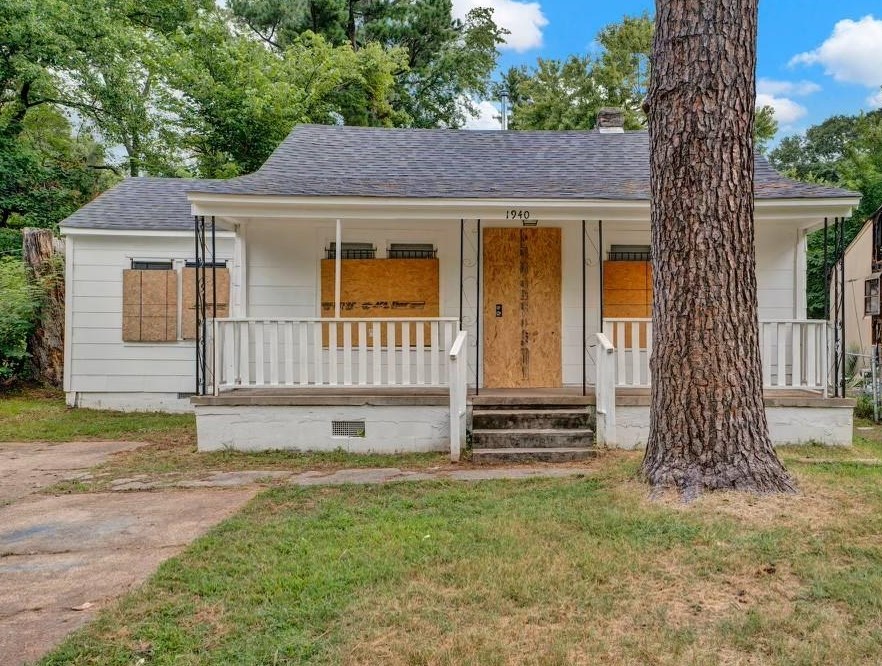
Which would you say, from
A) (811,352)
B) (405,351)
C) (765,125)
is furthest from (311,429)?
(765,125)

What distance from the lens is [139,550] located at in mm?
3287

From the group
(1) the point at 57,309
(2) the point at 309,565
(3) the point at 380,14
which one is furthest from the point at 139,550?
(3) the point at 380,14

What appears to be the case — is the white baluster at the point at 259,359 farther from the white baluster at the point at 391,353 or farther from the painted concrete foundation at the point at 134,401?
the painted concrete foundation at the point at 134,401

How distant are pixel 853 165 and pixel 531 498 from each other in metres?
22.7

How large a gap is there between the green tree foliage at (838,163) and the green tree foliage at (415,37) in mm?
12352

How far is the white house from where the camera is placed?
5902 millimetres

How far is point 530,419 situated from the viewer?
19.0ft

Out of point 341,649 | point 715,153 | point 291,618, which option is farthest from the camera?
point 715,153

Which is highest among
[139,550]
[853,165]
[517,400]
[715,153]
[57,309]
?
[853,165]

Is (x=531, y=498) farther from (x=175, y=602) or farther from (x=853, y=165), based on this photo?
(x=853, y=165)

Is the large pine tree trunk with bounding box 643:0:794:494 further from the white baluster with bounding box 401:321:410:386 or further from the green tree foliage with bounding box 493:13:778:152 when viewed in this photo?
the green tree foliage with bounding box 493:13:778:152

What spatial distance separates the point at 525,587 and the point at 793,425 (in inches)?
191

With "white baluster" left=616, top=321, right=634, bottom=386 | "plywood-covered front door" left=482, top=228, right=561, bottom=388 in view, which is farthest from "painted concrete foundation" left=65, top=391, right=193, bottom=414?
"white baluster" left=616, top=321, right=634, bottom=386

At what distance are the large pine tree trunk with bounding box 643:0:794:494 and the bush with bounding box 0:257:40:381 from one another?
10.4 m
